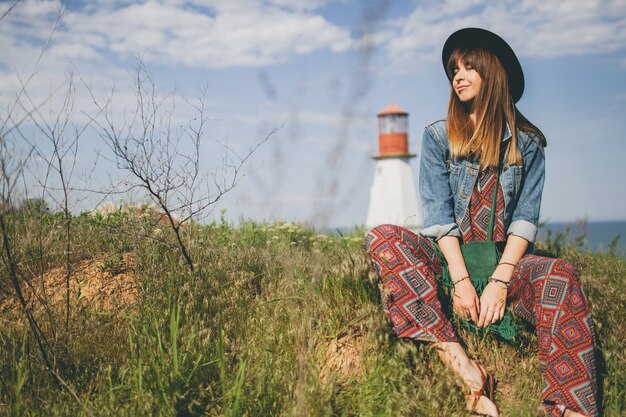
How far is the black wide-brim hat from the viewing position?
120 inches

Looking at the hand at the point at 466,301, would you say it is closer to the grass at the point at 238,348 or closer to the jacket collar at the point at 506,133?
the grass at the point at 238,348

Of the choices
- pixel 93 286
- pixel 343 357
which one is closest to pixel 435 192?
pixel 343 357

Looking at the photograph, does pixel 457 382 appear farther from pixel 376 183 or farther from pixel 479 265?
pixel 376 183

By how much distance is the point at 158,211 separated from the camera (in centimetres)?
400

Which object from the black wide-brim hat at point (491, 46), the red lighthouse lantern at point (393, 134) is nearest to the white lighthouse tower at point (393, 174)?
the red lighthouse lantern at point (393, 134)

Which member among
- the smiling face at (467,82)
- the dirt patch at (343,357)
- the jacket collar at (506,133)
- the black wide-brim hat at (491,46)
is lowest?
the dirt patch at (343,357)

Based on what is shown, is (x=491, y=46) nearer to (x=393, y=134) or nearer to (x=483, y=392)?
(x=483, y=392)

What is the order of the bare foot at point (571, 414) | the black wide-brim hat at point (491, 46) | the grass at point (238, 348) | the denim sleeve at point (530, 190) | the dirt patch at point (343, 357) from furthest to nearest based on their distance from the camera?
the black wide-brim hat at point (491, 46) → the denim sleeve at point (530, 190) → the dirt patch at point (343, 357) → the bare foot at point (571, 414) → the grass at point (238, 348)

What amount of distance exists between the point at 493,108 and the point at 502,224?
70 cm

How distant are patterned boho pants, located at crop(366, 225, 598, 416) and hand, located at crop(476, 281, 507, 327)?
0.11 meters

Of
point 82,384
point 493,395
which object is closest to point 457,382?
point 493,395

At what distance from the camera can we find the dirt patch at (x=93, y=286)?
303 cm

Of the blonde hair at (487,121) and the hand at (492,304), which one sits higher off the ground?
the blonde hair at (487,121)

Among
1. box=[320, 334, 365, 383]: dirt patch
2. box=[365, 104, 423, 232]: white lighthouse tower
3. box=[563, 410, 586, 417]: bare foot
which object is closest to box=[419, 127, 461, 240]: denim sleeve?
box=[320, 334, 365, 383]: dirt patch
